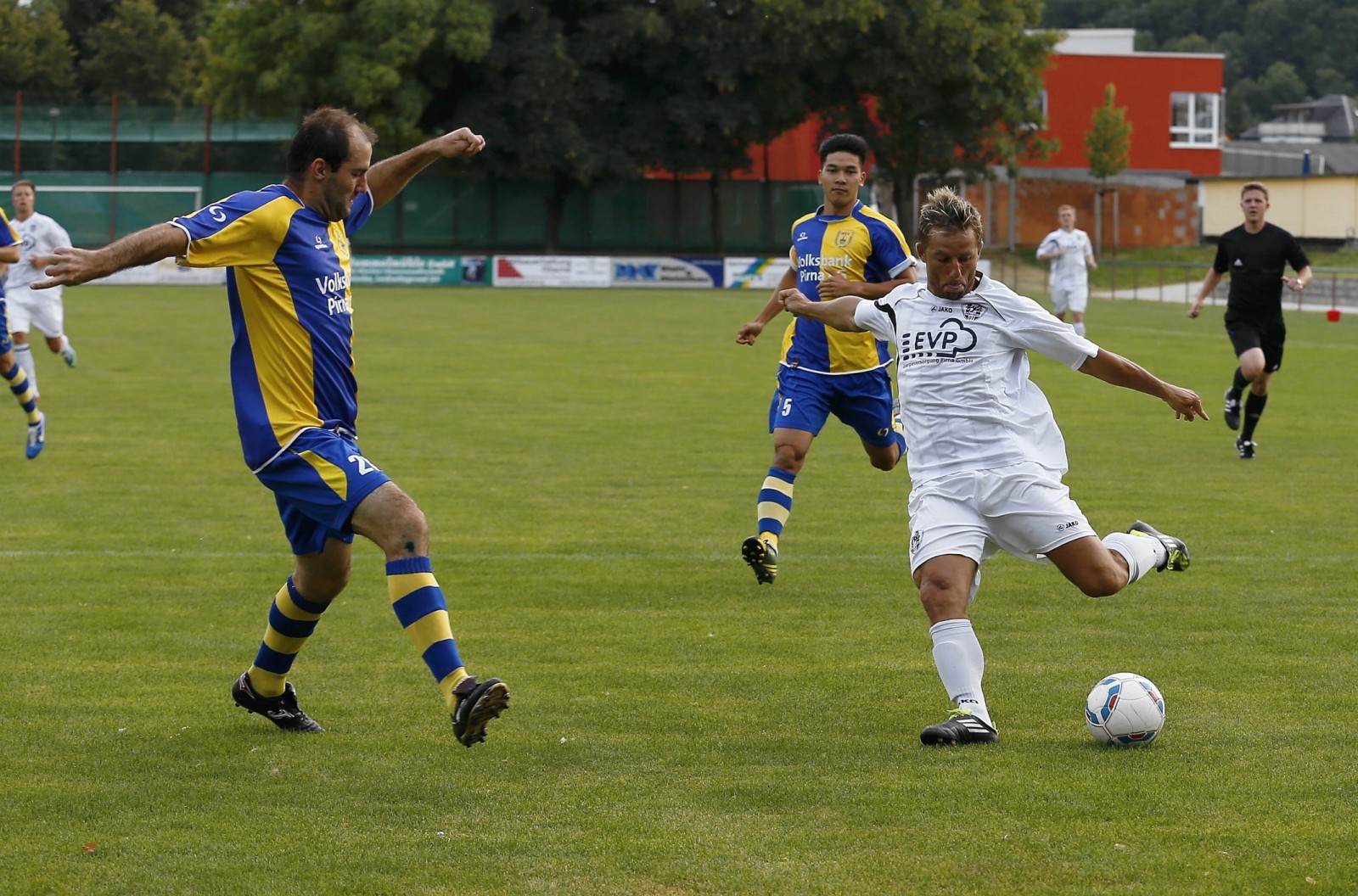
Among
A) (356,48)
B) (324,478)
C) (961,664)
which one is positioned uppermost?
(356,48)

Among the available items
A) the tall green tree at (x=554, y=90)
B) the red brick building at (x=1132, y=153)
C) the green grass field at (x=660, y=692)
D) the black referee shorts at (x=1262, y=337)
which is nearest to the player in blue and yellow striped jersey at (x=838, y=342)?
the green grass field at (x=660, y=692)

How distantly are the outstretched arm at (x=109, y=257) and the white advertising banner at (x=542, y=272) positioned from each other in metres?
41.1

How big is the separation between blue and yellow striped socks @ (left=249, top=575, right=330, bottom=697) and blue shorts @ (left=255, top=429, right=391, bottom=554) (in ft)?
1.57

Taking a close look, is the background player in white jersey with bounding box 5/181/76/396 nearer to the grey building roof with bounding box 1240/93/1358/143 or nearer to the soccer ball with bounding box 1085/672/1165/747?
the soccer ball with bounding box 1085/672/1165/747

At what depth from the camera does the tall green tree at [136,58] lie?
230ft

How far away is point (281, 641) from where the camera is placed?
5680 mm

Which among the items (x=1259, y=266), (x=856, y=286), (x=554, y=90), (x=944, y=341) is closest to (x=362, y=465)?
(x=944, y=341)

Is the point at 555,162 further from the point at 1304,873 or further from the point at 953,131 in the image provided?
the point at 1304,873

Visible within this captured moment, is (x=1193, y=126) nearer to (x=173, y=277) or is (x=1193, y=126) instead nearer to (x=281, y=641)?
(x=173, y=277)

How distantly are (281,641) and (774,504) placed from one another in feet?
11.6

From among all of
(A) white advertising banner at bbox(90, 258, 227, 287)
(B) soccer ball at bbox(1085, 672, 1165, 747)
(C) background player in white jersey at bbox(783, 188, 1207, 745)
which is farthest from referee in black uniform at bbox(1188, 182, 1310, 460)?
(A) white advertising banner at bbox(90, 258, 227, 287)

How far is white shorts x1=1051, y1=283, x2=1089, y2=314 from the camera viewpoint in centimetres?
2609

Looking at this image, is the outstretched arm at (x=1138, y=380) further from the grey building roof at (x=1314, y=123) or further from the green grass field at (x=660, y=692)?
the grey building roof at (x=1314, y=123)

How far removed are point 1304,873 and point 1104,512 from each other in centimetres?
649
